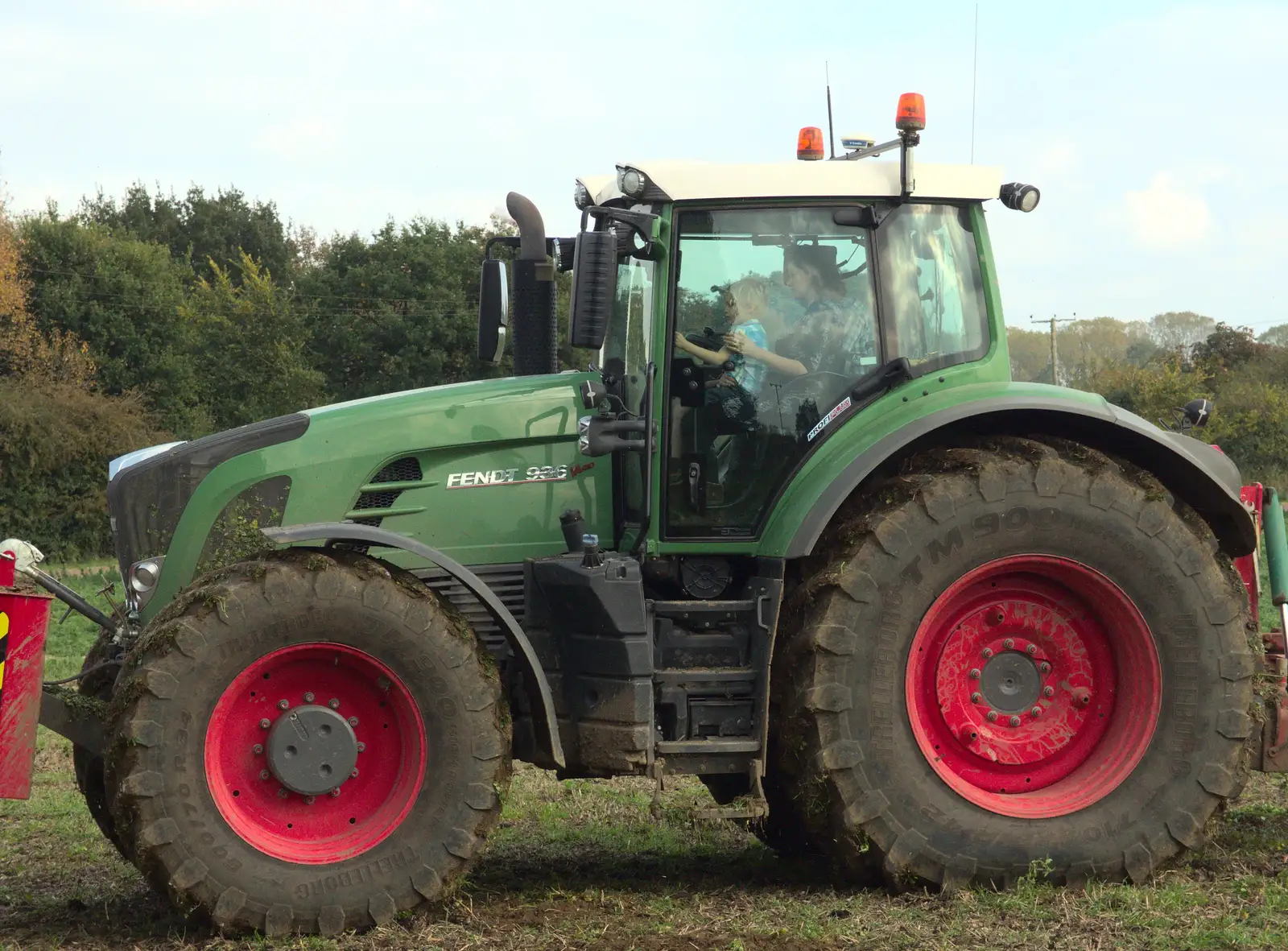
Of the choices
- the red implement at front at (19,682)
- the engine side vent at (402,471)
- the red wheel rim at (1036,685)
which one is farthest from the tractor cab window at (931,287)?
the red implement at front at (19,682)

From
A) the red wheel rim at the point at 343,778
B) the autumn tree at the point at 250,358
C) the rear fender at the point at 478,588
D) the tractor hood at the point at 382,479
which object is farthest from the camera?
the autumn tree at the point at 250,358

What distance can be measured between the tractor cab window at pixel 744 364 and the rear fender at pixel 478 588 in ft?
2.56

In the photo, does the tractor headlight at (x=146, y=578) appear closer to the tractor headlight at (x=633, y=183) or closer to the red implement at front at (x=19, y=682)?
the red implement at front at (x=19, y=682)

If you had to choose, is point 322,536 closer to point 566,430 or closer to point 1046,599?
point 566,430

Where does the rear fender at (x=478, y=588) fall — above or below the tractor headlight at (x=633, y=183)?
below

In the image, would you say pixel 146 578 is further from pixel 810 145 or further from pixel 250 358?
pixel 250 358

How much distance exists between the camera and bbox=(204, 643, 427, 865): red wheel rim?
203 inches

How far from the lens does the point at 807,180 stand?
18.9ft

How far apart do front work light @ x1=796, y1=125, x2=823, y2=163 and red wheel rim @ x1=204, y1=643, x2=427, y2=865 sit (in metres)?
2.85

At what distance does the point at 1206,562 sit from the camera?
5.67 meters

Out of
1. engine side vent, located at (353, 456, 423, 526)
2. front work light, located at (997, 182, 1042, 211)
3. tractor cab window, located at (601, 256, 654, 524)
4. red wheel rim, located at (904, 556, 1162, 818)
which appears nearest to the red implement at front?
engine side vent, located at (353, 456, 423, 526)

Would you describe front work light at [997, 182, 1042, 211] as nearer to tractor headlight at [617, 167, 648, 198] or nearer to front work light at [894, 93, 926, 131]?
front work light at [894, 93, 926, 131]

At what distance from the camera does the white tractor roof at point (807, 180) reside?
18.7 feet

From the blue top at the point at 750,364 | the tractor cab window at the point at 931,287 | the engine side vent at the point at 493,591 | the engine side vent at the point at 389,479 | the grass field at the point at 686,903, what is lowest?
the grass field at the point at 686,903
